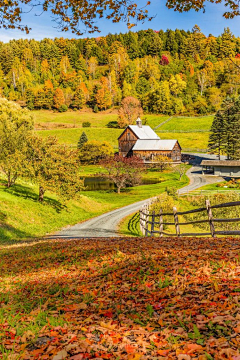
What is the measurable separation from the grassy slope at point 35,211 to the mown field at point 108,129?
64.7m

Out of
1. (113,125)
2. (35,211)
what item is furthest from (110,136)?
(35,211)

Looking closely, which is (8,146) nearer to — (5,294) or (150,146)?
(5,294)

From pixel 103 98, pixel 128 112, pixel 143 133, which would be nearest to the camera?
pixel 143 133

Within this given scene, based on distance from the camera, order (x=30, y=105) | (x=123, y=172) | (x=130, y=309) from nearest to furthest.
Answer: (x=130, y=309) → (x=123, y=172) → (x=30, y=105)

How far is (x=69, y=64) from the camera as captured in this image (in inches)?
7515

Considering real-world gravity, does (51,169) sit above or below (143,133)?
below

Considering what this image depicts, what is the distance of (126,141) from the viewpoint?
100188 mm

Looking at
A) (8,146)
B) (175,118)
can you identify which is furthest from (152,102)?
(8,146)

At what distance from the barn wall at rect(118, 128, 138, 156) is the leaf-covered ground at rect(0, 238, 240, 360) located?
298 feet

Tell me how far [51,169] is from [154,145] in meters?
61.8

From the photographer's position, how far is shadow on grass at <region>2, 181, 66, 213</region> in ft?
109

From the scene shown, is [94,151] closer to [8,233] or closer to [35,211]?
[35,211]

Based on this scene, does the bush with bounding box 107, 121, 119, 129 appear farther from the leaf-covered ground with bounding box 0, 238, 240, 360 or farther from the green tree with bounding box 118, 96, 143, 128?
the leaf-covered ground with bounding box 0, 238, 240, 360

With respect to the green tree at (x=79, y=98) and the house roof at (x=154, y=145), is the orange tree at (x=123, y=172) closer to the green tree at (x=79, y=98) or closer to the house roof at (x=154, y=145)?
the house roof at (x=154, y=145)
